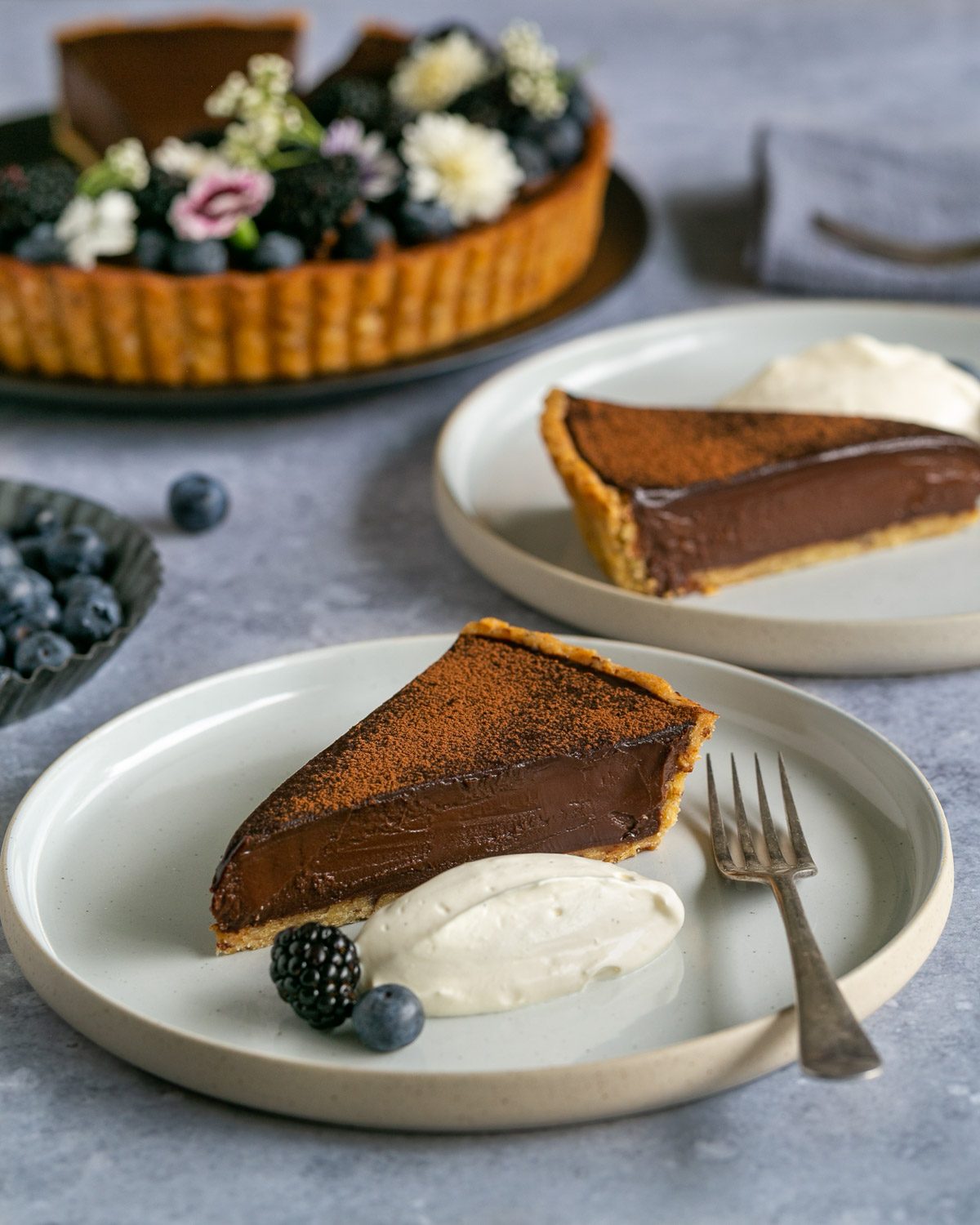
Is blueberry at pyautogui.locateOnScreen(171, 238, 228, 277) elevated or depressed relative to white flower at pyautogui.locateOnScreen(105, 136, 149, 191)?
depressed

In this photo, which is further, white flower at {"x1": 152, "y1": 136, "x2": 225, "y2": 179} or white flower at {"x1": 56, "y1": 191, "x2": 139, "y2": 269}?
white flower at {"x1": 152, "y1": 136, "x2": 225, "y2": 179}

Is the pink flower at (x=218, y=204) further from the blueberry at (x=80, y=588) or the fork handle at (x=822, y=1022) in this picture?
the fork handle at (x=822, y=1022)

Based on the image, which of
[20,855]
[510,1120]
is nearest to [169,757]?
[20,855]

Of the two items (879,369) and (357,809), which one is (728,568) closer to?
(879,369)

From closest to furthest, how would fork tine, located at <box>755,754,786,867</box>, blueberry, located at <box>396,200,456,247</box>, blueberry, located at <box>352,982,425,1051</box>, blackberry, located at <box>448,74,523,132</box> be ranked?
blueberry, located at <box>352,982,425,1051</box> → fork tine, located at <box>755,754,786,867</box> → blueberry, located at <box>396,200,456,247</box> → blackberry, located at <box>448,74,523,132</box>

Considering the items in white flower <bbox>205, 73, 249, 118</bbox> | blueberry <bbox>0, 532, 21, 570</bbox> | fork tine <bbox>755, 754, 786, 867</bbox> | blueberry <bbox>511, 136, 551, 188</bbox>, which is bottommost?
blueberry <bbox>0, 532, 21, 570</bbox>

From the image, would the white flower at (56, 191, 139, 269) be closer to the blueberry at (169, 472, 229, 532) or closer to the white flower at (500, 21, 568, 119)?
the blueberry at (169, 472, 229, 532)

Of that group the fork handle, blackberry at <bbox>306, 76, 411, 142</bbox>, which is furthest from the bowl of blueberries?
blackberry at <bbox>306, 76, 411, 142</bbox>
